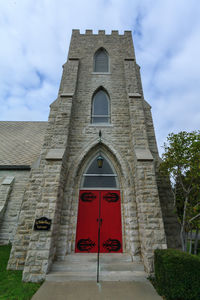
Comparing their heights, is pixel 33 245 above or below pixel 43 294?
above

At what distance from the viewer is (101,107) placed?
7535mm

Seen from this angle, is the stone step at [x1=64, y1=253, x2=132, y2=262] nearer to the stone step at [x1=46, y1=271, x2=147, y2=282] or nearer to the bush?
the stone step at [x1=46, y1=271, x2=147, y2=282]

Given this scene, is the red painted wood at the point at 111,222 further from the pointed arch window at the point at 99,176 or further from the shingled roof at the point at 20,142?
the shingled roof at the point at 20,142

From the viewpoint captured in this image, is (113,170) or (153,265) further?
(113,170)

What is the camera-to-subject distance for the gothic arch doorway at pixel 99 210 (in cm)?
509

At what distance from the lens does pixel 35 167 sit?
19.4 feet

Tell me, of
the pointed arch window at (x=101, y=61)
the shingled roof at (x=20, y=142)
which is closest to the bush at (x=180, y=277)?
the shingled roof at (x=20, y=142)

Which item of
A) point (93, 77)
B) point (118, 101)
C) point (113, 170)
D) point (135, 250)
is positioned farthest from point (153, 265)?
point (93, 77)

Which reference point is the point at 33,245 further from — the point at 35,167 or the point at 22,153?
the point at 22,153

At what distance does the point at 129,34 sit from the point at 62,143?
10.1 m

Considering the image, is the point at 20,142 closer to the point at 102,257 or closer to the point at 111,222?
the point at 111,222

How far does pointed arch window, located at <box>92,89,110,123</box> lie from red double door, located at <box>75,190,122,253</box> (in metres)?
3.57

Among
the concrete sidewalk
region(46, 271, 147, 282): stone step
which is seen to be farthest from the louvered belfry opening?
the concrete sidewalk

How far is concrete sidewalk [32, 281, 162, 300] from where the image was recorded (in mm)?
3113
